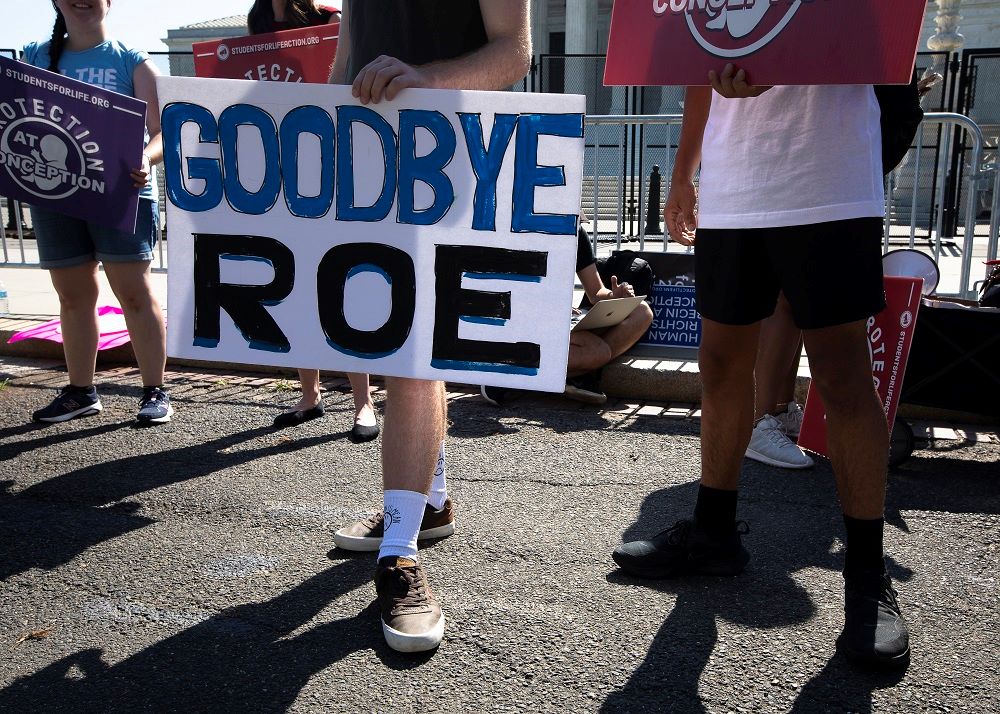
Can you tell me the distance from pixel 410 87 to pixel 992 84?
2346 cm

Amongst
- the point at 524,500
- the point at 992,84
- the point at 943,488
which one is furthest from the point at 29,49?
the point at 992,84

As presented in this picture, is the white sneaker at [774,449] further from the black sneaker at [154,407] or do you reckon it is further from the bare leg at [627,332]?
the black sneaker at [154,407]

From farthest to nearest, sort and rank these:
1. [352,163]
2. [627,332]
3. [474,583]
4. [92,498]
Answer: [627,332] < [92,498] < [474,583] < [352,163]

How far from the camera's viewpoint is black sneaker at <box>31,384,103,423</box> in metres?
4.69

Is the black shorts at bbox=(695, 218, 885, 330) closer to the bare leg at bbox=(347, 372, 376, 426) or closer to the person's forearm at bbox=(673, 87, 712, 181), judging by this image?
the person's forearm at bbox=(673, 87, 712, 181)

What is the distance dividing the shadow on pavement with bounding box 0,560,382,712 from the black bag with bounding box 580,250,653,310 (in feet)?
11.5

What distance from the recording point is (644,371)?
517 centimetres

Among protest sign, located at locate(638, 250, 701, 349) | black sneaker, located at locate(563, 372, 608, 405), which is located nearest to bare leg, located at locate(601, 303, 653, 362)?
black sneaker, located at locate(563, 372, 608, 405)

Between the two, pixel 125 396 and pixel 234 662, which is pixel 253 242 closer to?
pixel 234 662

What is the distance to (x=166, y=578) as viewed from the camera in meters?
2.89

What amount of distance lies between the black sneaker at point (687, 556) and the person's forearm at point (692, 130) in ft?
3.59

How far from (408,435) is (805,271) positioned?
1.16 meters

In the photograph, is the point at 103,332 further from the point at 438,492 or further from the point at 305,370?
the point at 438,492

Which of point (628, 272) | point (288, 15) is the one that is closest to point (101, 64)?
point (288, 15)
